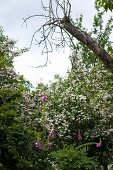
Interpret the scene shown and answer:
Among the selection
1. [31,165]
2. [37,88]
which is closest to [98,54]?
[31,165]

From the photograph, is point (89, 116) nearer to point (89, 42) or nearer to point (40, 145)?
point (40, 145)

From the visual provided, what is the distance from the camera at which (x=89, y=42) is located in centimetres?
651

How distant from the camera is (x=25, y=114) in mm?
10164

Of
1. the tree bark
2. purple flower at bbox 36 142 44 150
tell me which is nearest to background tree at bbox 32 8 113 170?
purple flower at bbox 36 142 44 150

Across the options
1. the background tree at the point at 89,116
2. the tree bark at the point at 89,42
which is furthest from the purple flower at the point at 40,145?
the background tree at the point at 89,116

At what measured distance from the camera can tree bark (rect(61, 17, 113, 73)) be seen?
635 cm

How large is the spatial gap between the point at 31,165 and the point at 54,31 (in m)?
2.65

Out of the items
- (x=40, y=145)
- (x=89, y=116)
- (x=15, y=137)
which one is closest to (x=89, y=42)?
(x=15, y=137)

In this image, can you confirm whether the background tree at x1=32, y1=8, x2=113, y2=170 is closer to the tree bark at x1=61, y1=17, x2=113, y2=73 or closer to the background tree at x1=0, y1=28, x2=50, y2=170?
the background tree at x1=0, y1=28, x2=50, y2=170

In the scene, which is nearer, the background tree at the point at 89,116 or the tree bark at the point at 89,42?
the tree bark at the point at 89,42

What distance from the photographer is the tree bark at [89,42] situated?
6.35 metres

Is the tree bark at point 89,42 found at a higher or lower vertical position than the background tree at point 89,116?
lower

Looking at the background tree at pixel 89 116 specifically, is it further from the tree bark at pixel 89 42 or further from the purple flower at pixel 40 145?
the tree bark at pixel 89 42

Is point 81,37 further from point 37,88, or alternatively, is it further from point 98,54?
point 37,88
